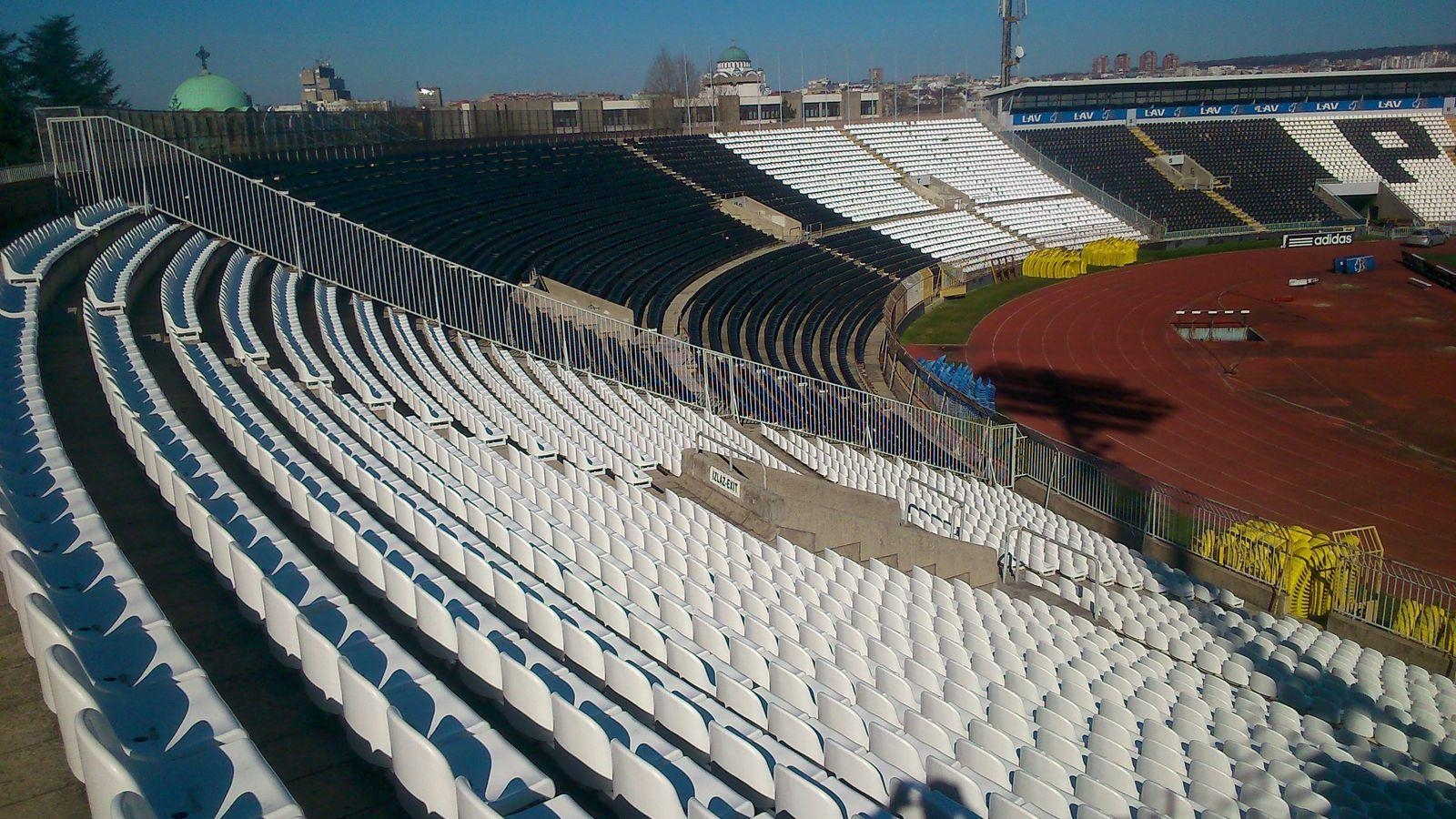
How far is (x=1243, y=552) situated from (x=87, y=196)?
22556mm

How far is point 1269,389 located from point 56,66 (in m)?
50.6

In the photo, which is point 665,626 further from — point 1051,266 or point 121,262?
point 1051,266

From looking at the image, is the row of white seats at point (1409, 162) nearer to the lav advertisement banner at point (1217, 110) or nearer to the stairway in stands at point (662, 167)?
the lav advertisement banner at point (1217, 110)

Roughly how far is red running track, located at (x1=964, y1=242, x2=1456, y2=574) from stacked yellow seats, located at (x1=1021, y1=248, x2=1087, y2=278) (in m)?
1.52

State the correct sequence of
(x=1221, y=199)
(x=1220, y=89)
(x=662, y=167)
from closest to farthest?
(x=662, y=167)
(x=1221, y=199)
(x=1220, y=89)

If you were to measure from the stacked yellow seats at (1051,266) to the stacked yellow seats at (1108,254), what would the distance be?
4.56ft

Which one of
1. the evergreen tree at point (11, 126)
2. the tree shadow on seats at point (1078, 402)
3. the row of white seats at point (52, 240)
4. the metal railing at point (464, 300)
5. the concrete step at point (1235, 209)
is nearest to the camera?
the row of white seats at point (52, 240)

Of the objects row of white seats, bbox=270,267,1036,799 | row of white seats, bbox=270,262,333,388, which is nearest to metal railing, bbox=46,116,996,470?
row of white seats, bbox=270,262,333,388

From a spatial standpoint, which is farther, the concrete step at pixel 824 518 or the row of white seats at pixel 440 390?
the row of white seats at pixel 440 390

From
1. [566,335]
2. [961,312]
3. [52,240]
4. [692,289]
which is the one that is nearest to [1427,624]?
[566,335]

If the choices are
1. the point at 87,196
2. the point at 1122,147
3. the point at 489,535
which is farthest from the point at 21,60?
the point at 1122,147

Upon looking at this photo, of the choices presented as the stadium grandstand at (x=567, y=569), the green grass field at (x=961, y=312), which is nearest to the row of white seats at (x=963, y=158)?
the green grass field at (x=961, y=312)

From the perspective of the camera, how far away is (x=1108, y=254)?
4691 centimetres

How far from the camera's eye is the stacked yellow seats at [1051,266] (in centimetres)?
4441
